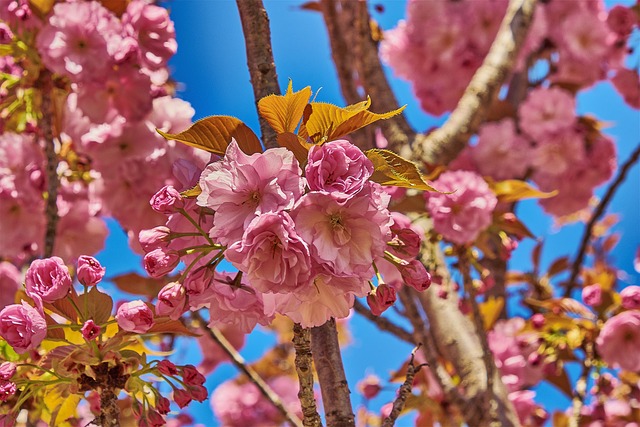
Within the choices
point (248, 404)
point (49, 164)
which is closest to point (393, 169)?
point (49, 164)

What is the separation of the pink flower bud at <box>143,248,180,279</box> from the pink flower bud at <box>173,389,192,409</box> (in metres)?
0.19

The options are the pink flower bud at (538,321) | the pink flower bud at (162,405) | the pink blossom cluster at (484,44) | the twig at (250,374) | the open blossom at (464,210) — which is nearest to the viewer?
the pink flower bud at (162,405)

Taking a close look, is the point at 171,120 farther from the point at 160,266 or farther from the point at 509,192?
the point at 160,266

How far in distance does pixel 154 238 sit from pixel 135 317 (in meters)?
0.09

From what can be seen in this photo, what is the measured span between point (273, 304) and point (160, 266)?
0.13 m

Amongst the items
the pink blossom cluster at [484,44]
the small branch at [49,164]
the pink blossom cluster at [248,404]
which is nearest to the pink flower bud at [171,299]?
the small branch at [49,164]

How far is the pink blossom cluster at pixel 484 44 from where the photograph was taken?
3.20 m

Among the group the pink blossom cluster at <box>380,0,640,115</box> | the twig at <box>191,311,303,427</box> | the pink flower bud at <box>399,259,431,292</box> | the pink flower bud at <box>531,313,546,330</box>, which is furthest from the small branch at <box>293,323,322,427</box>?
the pink blossom cluster at <box>380,0,640,115</box>

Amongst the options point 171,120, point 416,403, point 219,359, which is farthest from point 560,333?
point 219,359

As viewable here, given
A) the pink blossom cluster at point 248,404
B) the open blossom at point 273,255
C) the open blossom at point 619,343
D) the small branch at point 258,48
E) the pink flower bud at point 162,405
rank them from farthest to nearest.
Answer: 1. the pink blossom cluster at point 248,404
2. the open blossom at point 619,343
3. the small branch at point 258,48
4. the pink flower bud at point 162,405
5. the open blossom at point 273,255

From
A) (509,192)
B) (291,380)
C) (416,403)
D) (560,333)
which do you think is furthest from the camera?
(291,380)

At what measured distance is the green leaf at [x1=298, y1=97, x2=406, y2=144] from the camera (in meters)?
0.84

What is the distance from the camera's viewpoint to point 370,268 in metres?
0.84

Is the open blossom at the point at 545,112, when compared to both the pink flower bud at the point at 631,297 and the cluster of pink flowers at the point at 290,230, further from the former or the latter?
the cluster of pink flowers at the point at 290,230
